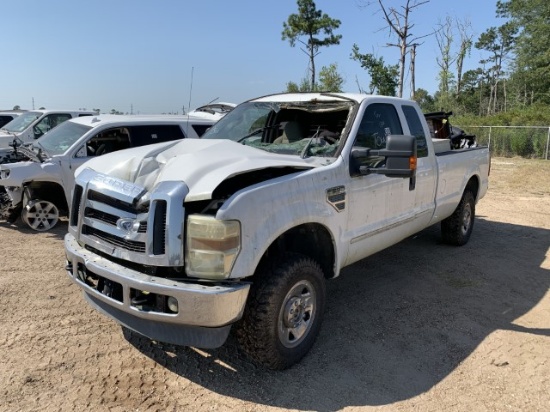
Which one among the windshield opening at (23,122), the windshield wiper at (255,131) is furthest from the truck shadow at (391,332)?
the windshield opening at (23,122)

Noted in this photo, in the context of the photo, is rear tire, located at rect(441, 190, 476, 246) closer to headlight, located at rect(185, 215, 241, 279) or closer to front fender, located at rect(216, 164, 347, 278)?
front fender, located at rect(216, 164, 347, 278)

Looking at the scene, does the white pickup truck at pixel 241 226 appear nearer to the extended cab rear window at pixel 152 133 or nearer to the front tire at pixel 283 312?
the front tire at pixel 283 312

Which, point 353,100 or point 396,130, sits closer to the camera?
point 353,100

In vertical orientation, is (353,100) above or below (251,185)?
above

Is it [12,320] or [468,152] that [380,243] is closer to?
[468,152]

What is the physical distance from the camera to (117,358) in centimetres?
348

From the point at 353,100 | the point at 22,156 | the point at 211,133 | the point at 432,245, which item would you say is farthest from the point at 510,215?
the point at 22,156

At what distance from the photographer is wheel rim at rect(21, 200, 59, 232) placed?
7090 mm

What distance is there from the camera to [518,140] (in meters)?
20.5

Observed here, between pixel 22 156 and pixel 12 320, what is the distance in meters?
4.54

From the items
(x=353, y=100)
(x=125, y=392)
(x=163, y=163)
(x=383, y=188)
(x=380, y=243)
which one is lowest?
(x=125, y=392)

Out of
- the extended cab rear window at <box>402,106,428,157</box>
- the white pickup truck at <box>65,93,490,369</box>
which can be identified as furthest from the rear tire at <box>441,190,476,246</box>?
the white pickup truck at <box>65,93,490,369</box>

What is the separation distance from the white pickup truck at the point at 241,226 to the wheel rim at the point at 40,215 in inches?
158

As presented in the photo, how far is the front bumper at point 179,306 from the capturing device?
109 inches
